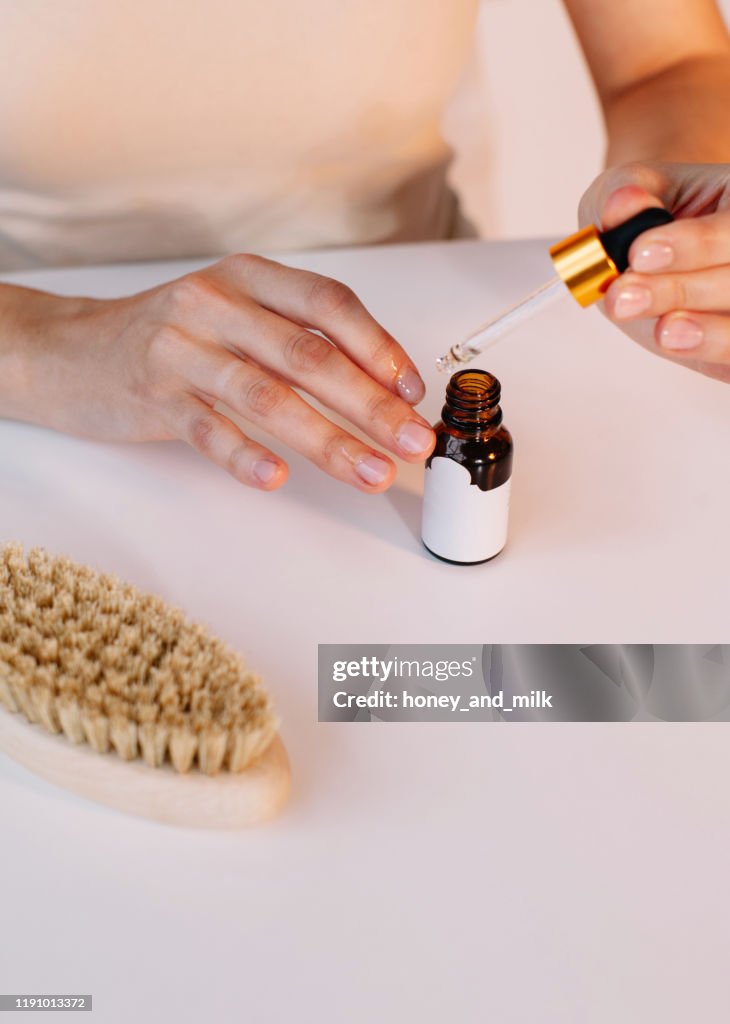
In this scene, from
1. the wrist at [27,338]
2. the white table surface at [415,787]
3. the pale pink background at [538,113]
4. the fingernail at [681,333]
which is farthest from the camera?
the pale pink background at [538,113]

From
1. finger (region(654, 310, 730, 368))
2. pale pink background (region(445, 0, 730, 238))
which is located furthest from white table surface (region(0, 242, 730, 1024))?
pale pink background (region(445, 0, 730, 238))

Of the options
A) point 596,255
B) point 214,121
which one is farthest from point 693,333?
point 214,121

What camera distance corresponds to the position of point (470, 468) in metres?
0.66

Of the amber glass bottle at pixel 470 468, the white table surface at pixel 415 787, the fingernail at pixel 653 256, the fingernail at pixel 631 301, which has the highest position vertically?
the fingernail at pixel 653 256

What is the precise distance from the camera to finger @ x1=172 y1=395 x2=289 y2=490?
0.71 metres

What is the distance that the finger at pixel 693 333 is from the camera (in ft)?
2.10

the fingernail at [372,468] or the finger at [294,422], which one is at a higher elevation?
the finger at [294,422]

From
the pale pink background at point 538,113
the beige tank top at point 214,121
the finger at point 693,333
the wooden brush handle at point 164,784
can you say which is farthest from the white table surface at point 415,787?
the pale pink background at point 538,113

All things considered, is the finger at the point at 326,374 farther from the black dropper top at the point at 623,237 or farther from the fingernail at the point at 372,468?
the black dropper top at the point at 623,237

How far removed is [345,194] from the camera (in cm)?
107

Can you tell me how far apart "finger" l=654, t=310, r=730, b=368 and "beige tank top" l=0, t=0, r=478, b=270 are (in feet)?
1.52

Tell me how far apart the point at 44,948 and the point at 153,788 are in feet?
0.30

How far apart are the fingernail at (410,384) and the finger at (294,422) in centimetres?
5

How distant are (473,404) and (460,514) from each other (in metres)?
0.08
